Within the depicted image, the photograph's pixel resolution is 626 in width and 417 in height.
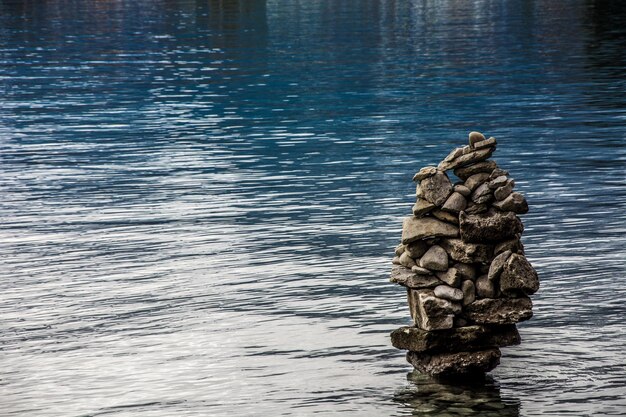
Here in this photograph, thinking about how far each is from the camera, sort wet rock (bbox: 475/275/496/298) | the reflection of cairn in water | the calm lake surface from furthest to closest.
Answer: the calm lake surface < wet rock (bbox: 475/275/496/298) < the reflection of cairn in water

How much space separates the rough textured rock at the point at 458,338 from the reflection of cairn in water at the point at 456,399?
2.42ft

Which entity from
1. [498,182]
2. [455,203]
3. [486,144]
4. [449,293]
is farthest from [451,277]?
[486,144]

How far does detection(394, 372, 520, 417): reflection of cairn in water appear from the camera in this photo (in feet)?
80.4

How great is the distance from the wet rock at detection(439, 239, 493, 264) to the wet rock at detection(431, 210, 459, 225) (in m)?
0.46

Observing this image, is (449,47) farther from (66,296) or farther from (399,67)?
(66,296)

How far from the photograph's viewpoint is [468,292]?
25.3 metres

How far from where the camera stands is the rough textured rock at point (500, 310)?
2522 centimetres

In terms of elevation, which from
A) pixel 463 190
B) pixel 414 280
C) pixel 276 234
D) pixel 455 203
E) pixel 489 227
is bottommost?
pixel 276 234

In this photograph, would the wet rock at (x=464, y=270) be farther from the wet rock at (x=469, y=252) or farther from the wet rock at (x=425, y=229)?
the wet rock at (x=425, y=229)

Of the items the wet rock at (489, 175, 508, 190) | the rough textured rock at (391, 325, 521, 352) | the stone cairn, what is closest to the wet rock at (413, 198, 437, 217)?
the stone cairn

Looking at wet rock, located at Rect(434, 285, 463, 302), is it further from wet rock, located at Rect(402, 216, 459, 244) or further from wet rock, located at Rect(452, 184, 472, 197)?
wet rock, located at Rect(452, 184, 472, 197)

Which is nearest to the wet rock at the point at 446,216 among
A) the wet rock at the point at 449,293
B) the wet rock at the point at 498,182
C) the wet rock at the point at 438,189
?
the wet rock at the point at 438,189

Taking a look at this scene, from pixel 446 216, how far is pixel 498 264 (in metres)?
1.50

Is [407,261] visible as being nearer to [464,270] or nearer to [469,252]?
[464,270]
